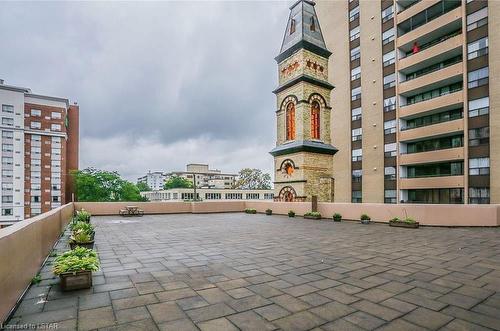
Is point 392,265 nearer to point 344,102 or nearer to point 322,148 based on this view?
point 322,148

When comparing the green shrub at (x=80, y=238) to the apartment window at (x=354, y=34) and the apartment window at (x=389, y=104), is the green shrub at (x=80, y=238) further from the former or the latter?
the apartment window at (x=354, y=34)

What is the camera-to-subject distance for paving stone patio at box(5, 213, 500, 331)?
3137mm

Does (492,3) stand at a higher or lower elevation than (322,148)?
higher

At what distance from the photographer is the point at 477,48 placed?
70.1ft

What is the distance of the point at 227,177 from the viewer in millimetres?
120812

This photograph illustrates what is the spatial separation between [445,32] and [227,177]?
10199cm

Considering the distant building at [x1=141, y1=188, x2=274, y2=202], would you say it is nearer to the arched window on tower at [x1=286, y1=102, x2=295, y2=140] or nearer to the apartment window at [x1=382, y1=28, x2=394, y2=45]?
the apartment window at [x1=382, y1=28, x2=394, y2=45]

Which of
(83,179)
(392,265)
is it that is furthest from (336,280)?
(83,179)

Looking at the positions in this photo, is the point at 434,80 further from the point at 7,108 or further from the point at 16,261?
the point at 7,108

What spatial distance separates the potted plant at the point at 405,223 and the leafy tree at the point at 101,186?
48265 millimetres

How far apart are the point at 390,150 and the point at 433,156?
12.8 ft

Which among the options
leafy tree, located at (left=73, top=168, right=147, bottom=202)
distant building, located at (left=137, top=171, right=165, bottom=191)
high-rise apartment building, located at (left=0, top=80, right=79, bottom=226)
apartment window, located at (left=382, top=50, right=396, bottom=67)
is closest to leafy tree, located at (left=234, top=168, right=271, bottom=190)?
leafy tree, located at (left=73, top=168, right=147, bottom=202)

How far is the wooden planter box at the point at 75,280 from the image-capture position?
4.11m

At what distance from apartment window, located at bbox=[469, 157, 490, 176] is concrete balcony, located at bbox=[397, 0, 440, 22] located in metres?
14.2
